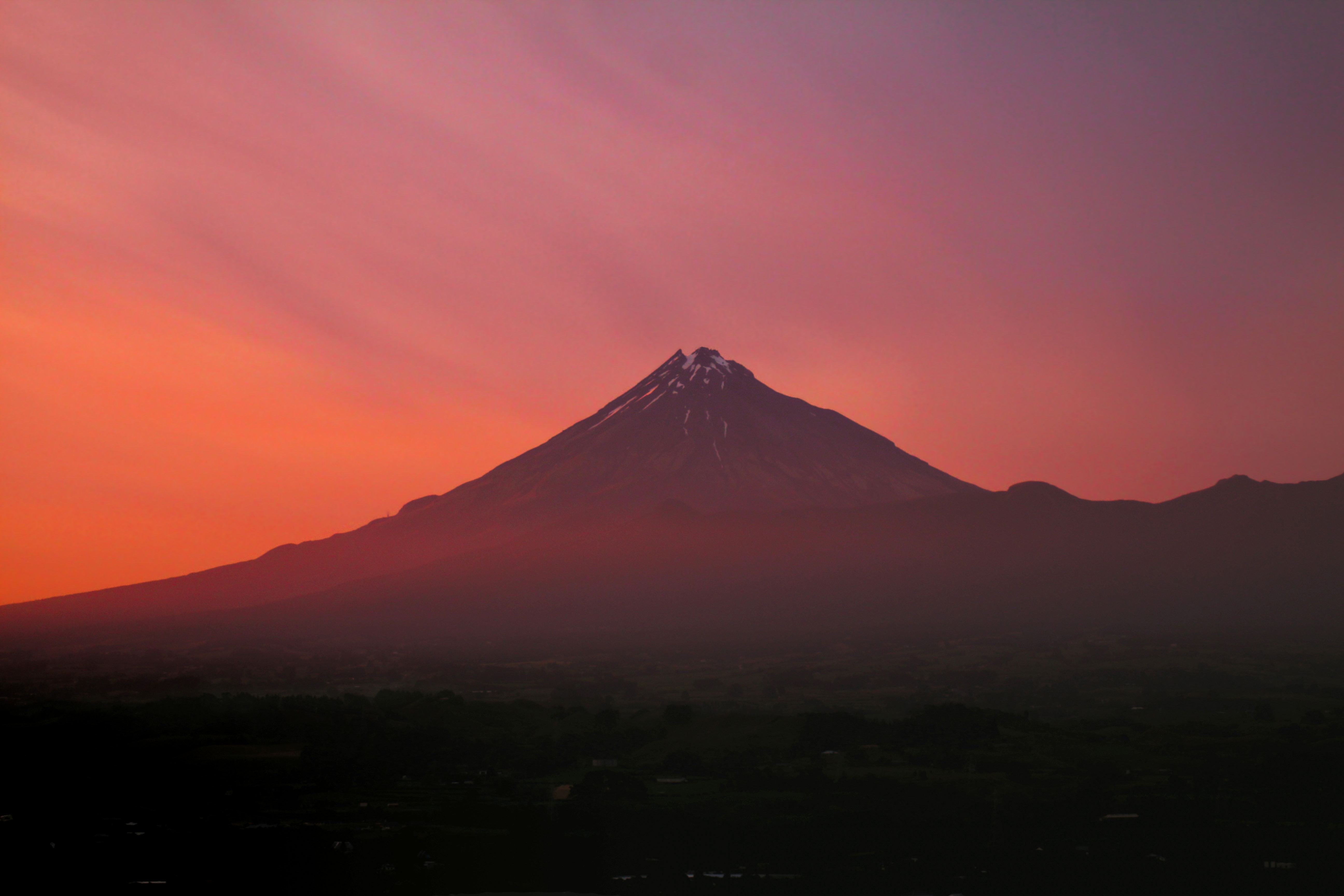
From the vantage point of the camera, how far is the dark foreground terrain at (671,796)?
233ft

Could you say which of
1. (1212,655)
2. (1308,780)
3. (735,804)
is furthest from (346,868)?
(1212,655)

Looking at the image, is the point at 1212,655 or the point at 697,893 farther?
the point at 1212,655

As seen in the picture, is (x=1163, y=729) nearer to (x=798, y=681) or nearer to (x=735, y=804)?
(x=735, y=804)

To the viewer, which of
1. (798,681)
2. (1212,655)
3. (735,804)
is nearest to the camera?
(735,804)

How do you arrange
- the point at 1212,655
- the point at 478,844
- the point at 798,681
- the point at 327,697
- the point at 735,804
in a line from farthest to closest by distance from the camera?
the point at 1212,655 → the point at 798,681 → the point at 327,697 → the point at 735,804 → the point at 478,844

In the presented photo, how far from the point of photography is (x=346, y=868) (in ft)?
236

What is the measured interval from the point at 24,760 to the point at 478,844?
148 feet

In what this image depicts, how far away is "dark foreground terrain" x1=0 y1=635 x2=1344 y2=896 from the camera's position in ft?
233

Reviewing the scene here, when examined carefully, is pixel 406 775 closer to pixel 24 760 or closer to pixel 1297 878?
pixel 24 760

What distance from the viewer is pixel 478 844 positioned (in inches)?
3054

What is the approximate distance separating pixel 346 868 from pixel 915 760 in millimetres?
47459

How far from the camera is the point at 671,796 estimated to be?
89625 mm

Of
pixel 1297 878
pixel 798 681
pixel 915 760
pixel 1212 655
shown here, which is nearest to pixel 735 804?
pixel 915 760

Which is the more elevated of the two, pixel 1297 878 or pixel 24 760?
pixel 24 760
